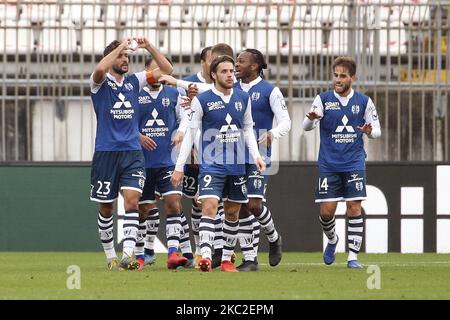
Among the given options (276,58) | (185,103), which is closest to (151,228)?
(185,103)

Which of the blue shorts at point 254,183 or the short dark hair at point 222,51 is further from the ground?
the short dark hair at point 222,51

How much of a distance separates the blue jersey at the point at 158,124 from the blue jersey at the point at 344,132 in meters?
1.62

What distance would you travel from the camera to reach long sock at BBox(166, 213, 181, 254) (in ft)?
45.6

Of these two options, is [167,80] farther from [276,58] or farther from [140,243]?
[276,58]

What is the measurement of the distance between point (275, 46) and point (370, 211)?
8.25 feet

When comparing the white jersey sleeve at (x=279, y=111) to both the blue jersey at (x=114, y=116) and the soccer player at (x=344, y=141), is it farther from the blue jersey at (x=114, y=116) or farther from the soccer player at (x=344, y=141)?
the blue jersey at (x=114, y=116)

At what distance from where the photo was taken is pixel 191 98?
45.2ft

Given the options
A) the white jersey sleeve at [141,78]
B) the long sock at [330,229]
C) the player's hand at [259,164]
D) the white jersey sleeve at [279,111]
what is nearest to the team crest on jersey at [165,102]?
the white jersey sleeve at [141,78]

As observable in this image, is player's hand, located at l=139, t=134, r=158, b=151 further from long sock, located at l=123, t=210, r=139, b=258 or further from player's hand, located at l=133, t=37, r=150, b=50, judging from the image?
player's hand, located at l=133, t=37, r=150, b=50

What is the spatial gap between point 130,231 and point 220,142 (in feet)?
3.95

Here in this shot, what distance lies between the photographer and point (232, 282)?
11508mm

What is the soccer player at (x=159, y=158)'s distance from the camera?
46.5ft

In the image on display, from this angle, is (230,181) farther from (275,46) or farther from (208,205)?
(275,46)
